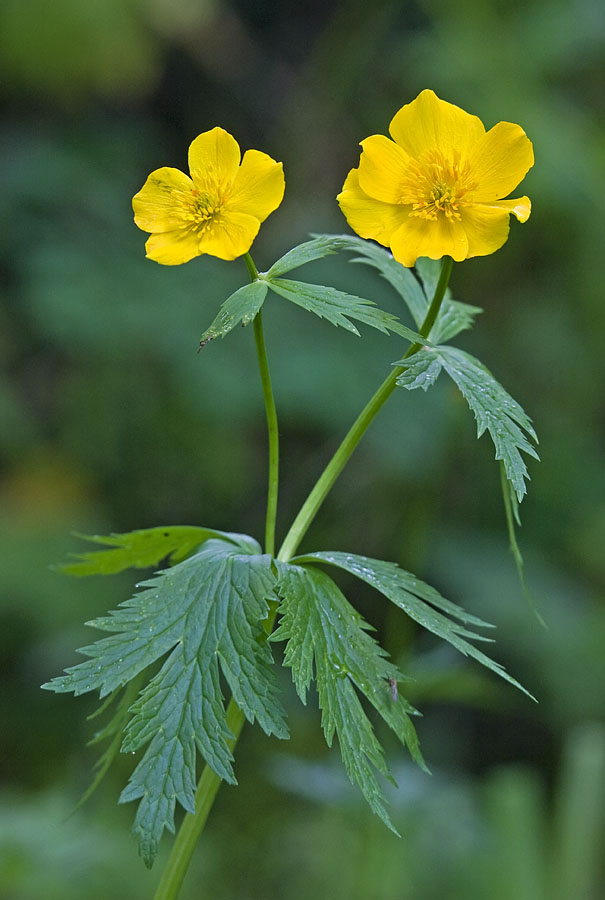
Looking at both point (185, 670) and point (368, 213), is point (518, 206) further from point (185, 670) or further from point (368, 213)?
point (185, 670)

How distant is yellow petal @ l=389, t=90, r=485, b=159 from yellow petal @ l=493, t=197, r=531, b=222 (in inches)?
1.3

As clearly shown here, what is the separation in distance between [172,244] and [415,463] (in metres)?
1.54

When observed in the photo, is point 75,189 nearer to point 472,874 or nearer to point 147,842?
point 472,874

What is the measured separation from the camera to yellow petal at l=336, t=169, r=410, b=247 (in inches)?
19.0

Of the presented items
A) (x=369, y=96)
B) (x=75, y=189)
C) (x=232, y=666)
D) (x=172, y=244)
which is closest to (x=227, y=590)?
(x=232, y=666)

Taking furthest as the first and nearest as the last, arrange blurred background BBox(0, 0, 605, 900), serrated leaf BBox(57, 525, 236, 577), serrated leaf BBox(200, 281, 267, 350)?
blurred background BBox(0, 0, 605, 900), serrated leaf BBox(57, 525, 236, 577), serrated leaf BBox(200, 281, 267, 350)

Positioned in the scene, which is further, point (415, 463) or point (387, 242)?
point (415, 463)

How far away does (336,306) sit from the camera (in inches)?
19.5

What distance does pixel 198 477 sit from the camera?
2303 millimetres

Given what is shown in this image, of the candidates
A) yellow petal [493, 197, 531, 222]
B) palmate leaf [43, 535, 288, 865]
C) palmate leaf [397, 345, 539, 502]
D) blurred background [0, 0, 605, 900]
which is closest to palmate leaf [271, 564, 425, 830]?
palmate leaf [43, 535, 288, 865]

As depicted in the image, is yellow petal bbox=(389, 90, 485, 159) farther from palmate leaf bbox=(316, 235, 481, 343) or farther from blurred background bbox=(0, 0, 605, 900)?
blurred background bbox=(0, 0, 605, 900)

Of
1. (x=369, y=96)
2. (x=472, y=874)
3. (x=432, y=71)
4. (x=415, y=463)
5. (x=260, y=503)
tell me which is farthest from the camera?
(x=369, y=96)

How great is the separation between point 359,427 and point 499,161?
16 cm

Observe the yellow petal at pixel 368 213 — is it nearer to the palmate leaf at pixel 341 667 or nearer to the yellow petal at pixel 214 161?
the yellow petal at pixel 214 161
